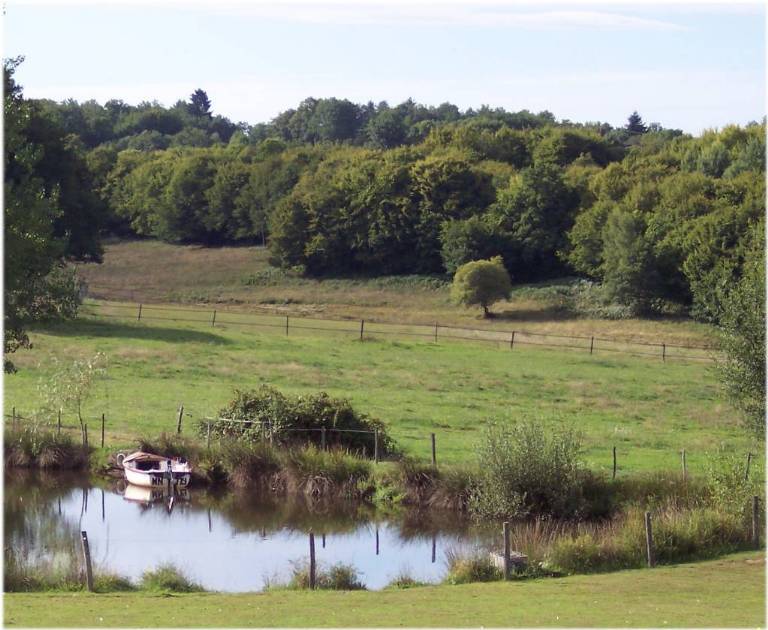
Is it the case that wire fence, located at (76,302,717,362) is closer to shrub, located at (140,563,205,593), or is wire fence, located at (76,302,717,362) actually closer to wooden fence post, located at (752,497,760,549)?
wooden fence post, located at (752,497,760,549)

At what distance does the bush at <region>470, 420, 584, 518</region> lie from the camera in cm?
3123

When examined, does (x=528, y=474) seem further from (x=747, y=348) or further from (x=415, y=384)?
(x=415, y=384)

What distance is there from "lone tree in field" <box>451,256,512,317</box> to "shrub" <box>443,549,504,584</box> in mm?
53400

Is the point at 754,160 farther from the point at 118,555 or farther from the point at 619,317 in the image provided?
the point at 118,555

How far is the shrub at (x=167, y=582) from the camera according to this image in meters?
24.1

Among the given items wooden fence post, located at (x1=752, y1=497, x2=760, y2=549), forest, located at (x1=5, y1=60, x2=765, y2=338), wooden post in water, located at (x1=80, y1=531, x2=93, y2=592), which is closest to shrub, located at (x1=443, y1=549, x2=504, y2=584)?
wooden fence post, located at (x1=752, y1=497, x2=760, y2=549)

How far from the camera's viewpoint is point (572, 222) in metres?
94.8

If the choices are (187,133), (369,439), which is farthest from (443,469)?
(187,133)

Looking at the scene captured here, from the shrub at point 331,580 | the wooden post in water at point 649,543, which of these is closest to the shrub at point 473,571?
the shrub at point 331,580

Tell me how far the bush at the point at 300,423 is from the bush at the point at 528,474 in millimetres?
6930

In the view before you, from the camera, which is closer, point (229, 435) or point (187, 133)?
point (229, 435)

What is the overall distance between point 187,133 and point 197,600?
16734cm

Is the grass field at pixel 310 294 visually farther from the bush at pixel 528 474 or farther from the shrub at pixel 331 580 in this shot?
the shrub at pixel 331 580

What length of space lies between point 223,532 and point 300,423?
20.3 feet
